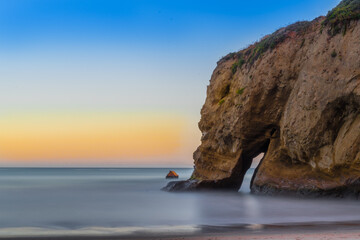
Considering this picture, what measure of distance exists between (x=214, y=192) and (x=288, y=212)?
9.72m

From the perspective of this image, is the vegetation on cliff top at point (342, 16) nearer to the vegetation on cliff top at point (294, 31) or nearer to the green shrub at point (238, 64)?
the vegetation on cliff top at point (294, 31)

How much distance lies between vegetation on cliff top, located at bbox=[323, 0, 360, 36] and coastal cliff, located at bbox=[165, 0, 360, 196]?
0.05m

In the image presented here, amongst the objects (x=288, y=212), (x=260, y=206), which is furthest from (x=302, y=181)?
(x=288, y=212)

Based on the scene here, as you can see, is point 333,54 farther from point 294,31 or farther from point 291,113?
point 294,31

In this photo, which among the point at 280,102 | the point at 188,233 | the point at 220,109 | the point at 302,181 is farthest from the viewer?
the point at 220,109

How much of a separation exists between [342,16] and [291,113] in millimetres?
5597

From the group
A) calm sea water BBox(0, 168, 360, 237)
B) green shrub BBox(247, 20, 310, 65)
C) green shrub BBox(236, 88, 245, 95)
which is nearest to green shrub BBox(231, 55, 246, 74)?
green shrub BBox(247, 20, 310, 65)

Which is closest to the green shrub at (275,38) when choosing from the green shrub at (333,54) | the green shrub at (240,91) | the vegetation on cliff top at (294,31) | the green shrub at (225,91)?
the vegetation on cliff top at (294,31)

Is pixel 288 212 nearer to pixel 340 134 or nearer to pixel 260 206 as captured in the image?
pixel 260 206

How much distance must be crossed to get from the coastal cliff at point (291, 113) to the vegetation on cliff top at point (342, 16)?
5 centimetres

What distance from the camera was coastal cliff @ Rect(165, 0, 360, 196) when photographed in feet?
59.2

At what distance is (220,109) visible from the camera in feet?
87.0

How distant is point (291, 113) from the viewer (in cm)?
2058

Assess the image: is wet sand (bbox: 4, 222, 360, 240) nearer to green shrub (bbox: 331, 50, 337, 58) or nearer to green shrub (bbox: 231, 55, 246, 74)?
green shrub (bbox: 331, 50, 337, 58)
